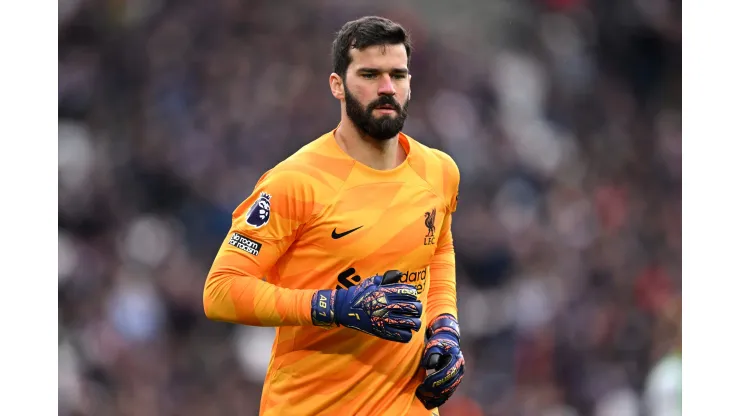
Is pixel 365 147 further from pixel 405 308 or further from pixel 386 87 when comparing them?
pixel 405 308

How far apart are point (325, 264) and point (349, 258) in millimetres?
98

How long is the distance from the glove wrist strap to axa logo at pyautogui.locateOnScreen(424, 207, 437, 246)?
1.82 ft

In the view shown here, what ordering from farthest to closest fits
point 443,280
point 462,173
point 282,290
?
1. point 462,173
2. point 443,280
3. point 282,290

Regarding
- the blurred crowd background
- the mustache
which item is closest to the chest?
the mustache

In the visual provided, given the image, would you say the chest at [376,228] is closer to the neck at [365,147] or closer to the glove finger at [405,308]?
the neck at [365,147]

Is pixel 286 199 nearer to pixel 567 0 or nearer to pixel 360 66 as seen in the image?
pixel 360 66

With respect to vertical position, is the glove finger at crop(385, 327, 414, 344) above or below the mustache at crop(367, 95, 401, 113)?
below

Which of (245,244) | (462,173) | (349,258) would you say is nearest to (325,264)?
(349,258)

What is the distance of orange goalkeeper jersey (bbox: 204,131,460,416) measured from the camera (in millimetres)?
3678

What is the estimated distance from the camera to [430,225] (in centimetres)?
396

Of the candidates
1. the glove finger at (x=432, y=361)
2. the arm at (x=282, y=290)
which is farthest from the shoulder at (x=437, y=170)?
the glove finger at (x=432, y=361)

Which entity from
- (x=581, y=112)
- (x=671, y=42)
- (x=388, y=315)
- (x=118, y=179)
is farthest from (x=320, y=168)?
(x=671, y=42)

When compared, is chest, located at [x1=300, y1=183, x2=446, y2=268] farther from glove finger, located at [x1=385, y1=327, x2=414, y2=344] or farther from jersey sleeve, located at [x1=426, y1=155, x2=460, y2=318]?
glove finger, located at [x1=385, y1=327, x2=414, y2=344]

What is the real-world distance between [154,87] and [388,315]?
446 centimetres
